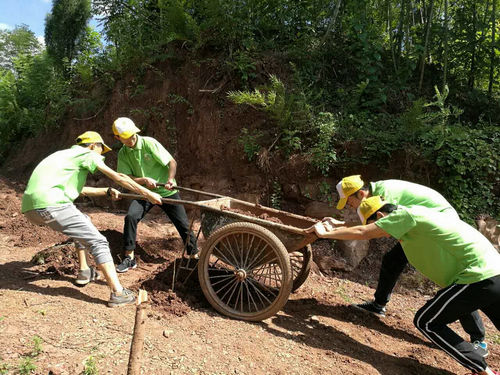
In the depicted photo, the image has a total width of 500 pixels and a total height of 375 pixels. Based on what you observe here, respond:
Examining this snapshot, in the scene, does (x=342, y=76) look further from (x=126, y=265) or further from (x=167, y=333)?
(x=167, y=333)

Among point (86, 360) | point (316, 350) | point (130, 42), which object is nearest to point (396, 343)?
point (316, 350)

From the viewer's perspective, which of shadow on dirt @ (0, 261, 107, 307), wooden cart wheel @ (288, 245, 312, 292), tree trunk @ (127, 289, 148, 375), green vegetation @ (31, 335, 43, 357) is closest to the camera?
tree trunk @ (127, 289, 148, 375)

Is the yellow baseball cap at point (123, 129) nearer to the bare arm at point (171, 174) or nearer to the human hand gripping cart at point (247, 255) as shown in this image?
the bare arm at point (171, 174)

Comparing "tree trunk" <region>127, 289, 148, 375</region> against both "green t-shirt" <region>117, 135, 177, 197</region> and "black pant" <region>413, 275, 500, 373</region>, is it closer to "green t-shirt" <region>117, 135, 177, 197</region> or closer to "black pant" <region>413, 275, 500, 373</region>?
"black pant" <region>413, 275, 500, 373</region>

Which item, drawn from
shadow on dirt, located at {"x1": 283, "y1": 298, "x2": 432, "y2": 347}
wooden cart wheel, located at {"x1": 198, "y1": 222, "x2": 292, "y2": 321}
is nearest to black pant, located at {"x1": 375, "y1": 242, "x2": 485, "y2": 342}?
→ shadow on dirt, located at {"x1": 283, "y1": 298, "x2": 432, "y2": 347}

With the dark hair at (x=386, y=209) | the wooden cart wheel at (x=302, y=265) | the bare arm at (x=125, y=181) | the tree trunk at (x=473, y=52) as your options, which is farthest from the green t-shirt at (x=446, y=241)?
the tree trunk at (x=473, y=52)

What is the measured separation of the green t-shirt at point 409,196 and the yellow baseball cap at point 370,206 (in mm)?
206

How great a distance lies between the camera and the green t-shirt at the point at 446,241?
8.86ft

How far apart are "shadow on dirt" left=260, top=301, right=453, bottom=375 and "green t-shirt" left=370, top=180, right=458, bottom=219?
1346 mm

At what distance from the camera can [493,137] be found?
5.53 m

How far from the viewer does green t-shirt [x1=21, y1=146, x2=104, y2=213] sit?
132 inches

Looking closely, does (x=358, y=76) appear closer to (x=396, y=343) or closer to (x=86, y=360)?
(x=396, y=343)

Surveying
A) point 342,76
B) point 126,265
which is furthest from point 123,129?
point 342,76

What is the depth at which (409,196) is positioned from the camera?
126 inches
